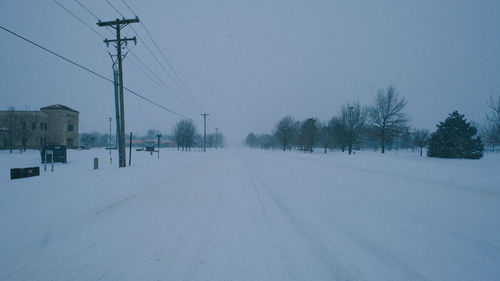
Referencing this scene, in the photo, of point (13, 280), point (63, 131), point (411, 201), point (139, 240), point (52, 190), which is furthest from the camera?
point (63, 131)

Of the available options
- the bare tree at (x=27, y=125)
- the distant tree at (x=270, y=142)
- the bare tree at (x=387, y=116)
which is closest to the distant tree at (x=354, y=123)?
the bare tree at (x=387, y=116)

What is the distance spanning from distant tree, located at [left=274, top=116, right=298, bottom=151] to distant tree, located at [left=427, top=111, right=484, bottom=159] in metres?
42.0

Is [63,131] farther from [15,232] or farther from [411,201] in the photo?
[411,201]

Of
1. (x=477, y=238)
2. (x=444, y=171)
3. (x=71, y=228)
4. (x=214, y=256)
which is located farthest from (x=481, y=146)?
(x=71, y=228)

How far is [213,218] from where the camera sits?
525 centimetres

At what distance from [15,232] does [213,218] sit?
4.25m

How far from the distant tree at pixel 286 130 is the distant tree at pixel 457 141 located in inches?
1655

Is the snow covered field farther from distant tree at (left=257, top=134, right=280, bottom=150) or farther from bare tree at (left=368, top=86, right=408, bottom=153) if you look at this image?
distant tree at (left=257, top=134, right=280, bottom=150)

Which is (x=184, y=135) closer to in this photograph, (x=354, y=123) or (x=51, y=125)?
(x=51, y=125)

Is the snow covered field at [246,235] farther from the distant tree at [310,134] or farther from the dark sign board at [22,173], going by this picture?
the distant tree at [310,134]

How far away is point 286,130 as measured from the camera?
71.4 meters

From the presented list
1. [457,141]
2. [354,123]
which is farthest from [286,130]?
[457,141]

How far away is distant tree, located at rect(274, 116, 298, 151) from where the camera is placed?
7040 cm

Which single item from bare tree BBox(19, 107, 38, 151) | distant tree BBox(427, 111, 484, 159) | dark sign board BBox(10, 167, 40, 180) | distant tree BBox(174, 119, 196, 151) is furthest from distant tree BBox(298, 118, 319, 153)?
bare tree BBox(19, 107, 38, 151)
